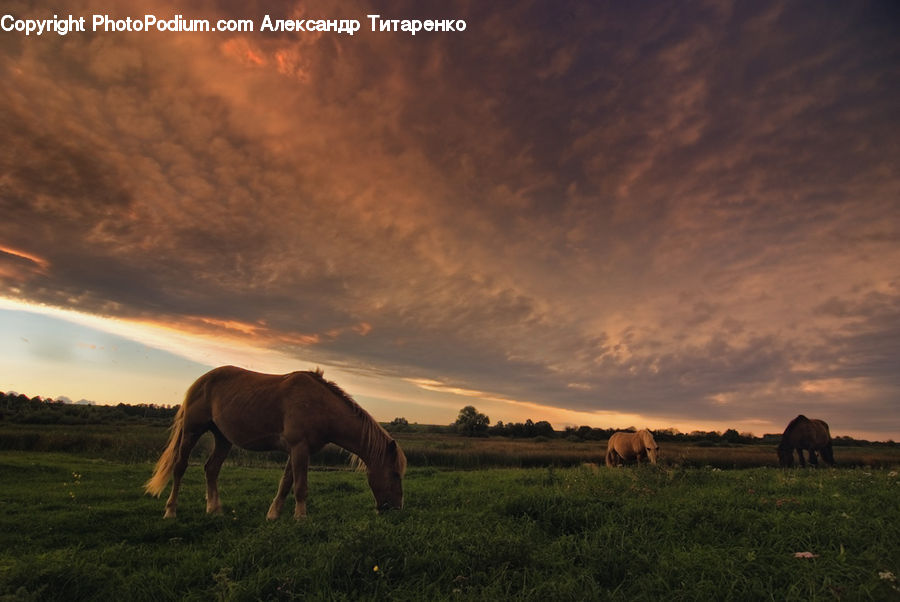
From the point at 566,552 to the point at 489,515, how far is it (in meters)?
2.21

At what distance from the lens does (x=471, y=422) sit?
82500 mm

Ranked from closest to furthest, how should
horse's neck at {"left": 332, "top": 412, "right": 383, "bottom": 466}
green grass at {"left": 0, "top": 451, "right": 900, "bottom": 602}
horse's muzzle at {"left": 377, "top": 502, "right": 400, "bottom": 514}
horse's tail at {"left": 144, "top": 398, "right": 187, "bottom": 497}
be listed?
green grass at {"left": 0, "top": 451, "right": 900, "bottom": 602} → horse's muzzle at {"left": 377, "top": 502, "right": 400, "bottom": 514} → horse's neck at {"left": 332, "top": 412, "right": 383, "bottom": 466} → horse's tail at {"left": 144, "top": 398, "right": 187, "bottom": 497}

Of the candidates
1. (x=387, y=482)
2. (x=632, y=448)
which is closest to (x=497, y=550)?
(x=387, y=482)

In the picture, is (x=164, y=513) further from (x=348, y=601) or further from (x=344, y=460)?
(x=344, y=460)

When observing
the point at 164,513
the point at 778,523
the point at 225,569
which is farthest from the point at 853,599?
the point at 164,513

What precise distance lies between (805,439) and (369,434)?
27.2 meters

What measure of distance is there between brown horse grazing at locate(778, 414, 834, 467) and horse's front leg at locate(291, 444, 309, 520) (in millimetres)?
27225

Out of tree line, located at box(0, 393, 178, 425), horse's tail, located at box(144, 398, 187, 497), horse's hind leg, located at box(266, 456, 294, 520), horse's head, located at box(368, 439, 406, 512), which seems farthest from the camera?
tree line, located at box(0, 393, 178, 425)

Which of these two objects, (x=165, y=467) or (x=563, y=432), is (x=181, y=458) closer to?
(x=165, y=467)

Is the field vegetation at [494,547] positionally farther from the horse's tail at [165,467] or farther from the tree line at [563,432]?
the tree line at [563,432]

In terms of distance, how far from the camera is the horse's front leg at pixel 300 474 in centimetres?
771

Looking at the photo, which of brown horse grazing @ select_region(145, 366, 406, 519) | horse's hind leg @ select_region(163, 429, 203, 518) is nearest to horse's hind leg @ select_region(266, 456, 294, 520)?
brown horse grazing @ select_region(145, 366, 406, 519)

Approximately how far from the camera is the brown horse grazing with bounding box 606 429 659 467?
17281 millimetres

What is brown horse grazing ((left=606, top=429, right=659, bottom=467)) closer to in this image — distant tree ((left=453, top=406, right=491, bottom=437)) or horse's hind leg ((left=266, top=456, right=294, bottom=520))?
horse's hind leg ((left=266, top=456, right=294, bottom=520))
